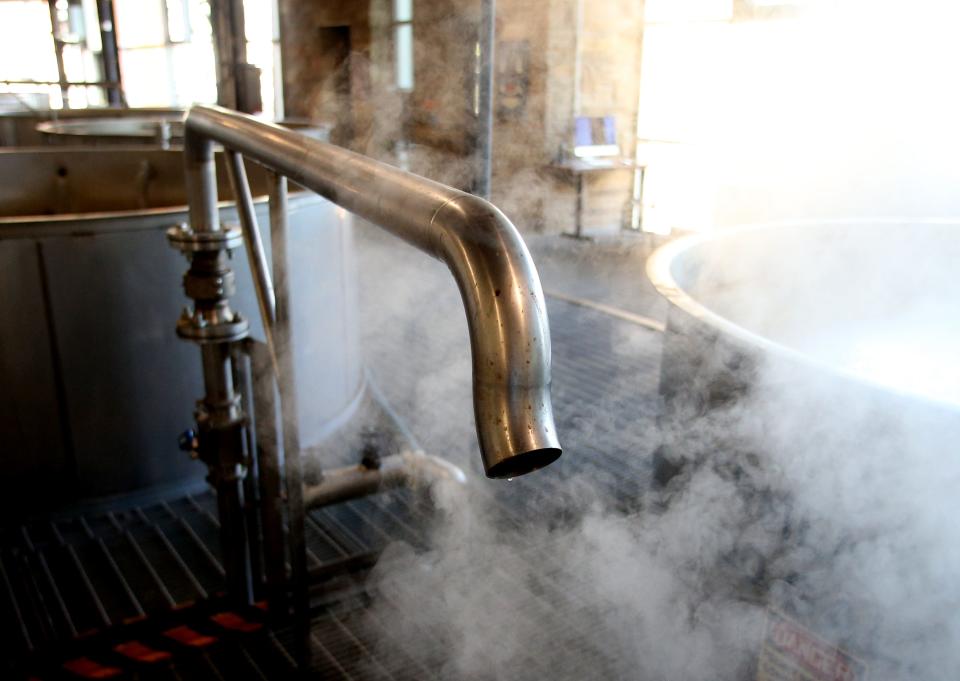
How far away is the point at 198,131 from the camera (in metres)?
1.14

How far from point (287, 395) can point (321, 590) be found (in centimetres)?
65

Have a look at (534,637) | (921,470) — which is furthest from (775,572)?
(534,637)

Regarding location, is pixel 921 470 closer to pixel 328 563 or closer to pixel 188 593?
pixel 328 563

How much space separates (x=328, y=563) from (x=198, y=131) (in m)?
0.97

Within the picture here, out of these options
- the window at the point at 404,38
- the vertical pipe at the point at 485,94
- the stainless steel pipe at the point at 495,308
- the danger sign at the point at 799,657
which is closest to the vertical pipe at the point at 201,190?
the stainless steel pipe at the point at 495,308

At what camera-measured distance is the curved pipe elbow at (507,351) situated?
0.47 meters

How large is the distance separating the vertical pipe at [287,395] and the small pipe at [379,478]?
25 cm

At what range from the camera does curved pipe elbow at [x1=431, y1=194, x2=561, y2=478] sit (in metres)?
0.47

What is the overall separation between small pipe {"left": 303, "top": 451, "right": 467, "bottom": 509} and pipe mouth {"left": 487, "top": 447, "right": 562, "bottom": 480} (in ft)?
3.72

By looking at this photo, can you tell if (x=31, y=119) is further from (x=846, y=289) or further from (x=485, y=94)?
(x=846, y=289)

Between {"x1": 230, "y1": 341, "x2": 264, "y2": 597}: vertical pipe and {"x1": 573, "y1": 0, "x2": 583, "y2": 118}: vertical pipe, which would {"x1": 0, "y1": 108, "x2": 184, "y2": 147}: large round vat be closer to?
{"x1": 573, "y1": 0, "x2": 583, "y2": 118}: vertical pipe

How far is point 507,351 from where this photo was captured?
48 cm

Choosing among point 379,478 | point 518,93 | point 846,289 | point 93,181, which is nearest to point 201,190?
point 379,478

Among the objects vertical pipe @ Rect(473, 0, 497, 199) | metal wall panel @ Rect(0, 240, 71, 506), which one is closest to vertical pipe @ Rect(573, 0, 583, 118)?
vertical pipe @ Rect(473, 0, 497, 199)
